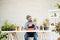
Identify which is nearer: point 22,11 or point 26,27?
point 26,27

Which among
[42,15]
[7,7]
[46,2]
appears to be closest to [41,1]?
[46,2]

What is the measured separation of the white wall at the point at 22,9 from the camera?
21.4 feet

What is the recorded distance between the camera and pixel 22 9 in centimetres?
673

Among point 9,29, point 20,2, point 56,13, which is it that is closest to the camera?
point 56,13

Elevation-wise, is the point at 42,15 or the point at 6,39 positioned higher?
the point at 42,15

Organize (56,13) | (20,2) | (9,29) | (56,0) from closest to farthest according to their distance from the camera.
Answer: (56,13) → (9,29) → (56,0) → (20,2)

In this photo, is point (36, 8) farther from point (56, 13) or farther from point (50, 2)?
point (56, 13)

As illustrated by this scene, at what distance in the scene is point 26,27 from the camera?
542 centimetres

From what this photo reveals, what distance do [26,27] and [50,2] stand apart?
1770 mm

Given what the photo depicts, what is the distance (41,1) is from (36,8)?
1.26 ft

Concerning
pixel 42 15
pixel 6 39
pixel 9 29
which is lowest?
pixel 6 39

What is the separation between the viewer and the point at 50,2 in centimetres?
643

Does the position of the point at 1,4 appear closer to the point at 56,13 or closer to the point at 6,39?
the point at 6,39

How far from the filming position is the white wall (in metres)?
6.52
